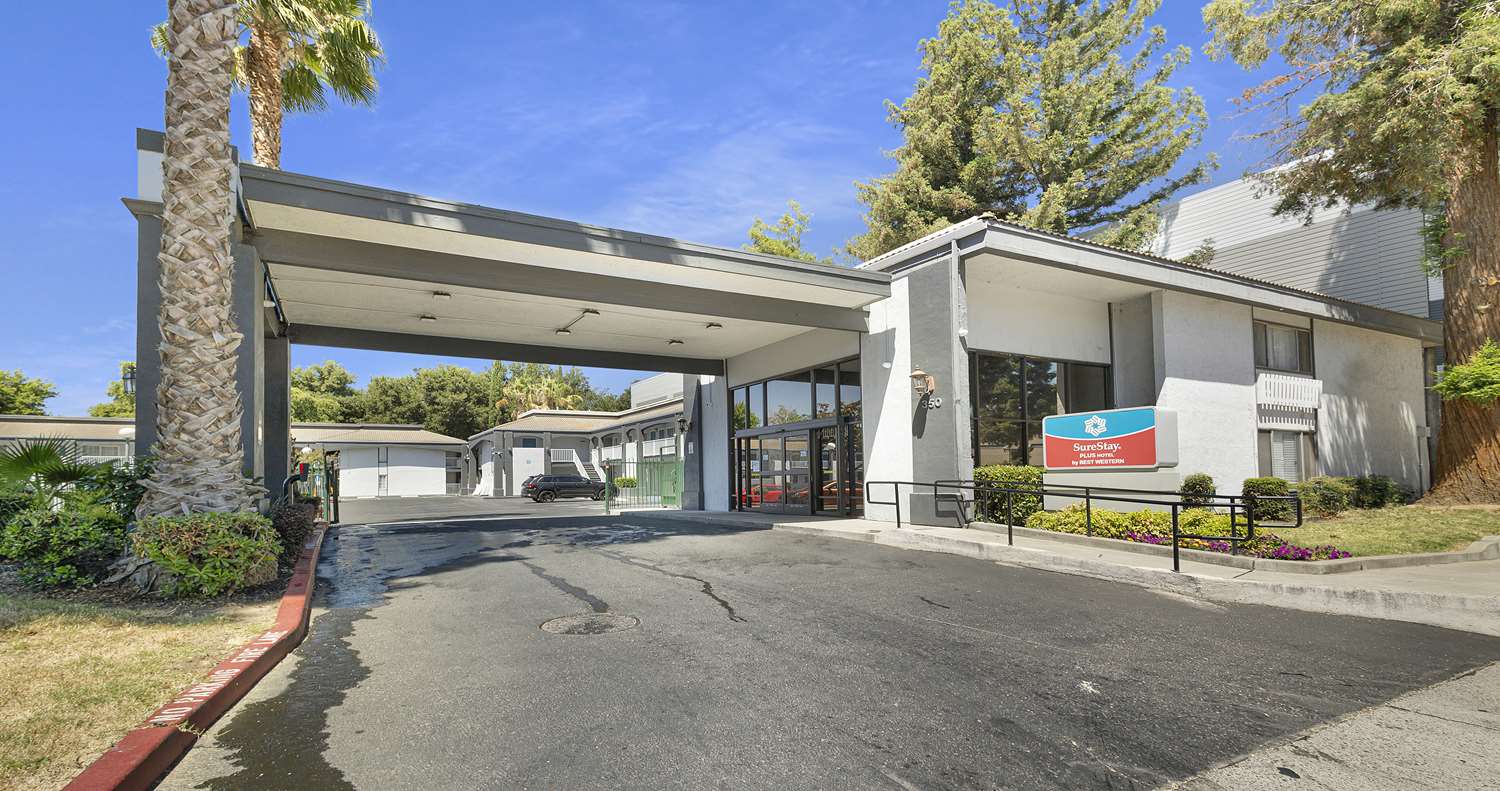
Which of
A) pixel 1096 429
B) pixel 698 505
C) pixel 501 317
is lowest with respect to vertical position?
pixel 698 505

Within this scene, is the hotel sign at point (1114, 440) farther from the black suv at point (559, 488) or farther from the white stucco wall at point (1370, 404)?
the black suv at point (559, 488)

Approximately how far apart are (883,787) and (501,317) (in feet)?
50.5

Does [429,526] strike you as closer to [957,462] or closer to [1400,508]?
[957,462]

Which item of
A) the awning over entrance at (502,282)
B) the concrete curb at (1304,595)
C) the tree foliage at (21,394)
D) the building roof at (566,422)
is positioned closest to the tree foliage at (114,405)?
the tree foliage at (21,394)

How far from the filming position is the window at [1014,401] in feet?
53.1

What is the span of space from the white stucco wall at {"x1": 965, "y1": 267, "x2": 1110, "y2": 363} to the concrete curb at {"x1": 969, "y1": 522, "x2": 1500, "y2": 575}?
5397 millimetres

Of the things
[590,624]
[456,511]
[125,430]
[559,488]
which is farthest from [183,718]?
[125,430]

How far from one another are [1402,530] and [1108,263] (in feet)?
21.8

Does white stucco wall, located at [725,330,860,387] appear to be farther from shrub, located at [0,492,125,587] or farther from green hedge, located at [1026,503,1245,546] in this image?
shrub, located at [0,492,125,587]

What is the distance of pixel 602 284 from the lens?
1466 centimetres

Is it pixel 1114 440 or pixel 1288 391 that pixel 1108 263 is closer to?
pixel 1114 440

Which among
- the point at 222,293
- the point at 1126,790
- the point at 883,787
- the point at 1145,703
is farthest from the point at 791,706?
the point at 222,293

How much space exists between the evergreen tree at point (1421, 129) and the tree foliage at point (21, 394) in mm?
57558

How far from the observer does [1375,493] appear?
1953 cm
